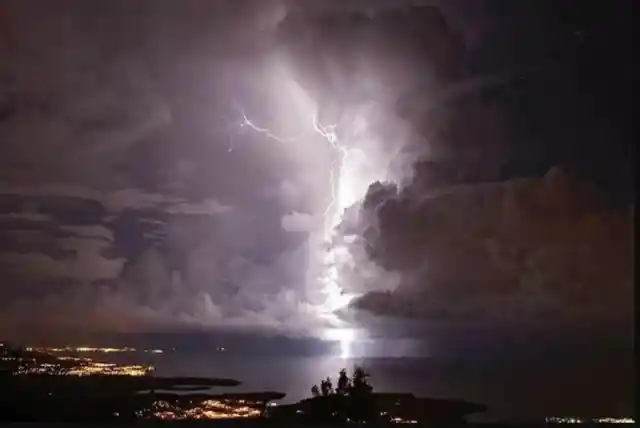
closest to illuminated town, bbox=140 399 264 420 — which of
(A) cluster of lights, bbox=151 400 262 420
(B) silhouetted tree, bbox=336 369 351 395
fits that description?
(A) cluster of lights, bbox=151 400 262 420

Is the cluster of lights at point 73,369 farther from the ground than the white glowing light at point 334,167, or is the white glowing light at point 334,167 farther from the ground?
the white glowing light at point 334,167

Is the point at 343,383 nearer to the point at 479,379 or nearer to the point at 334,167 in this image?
the point at 479,379

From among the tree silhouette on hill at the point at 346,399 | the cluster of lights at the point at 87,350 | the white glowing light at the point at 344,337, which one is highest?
the white glowing light at the point at 344,337

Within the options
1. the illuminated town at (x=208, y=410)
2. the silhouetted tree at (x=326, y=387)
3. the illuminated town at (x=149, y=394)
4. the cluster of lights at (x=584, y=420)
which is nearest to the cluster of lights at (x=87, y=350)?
the illuminated town at (x=149, y=394)

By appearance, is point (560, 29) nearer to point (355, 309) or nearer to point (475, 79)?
point (475, 79)

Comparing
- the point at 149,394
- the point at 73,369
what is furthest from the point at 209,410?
the point at 73,369

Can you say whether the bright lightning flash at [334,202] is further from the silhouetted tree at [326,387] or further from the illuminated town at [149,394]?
the illuminated town at [149,394]
